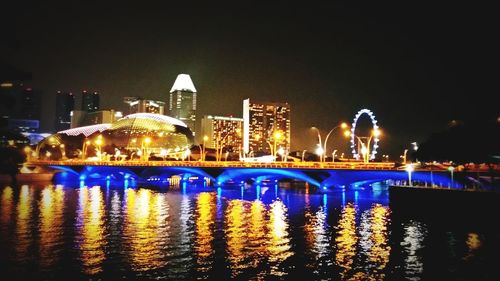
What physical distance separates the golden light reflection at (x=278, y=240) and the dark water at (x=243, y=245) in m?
0.07

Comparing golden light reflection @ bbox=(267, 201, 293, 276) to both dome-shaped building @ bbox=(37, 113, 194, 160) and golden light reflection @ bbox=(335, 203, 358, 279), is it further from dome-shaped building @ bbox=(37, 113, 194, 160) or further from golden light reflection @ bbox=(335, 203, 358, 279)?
dome-shaped building @ bbox=(37, 113, 194, 160)

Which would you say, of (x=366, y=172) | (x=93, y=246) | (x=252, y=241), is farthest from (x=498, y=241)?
(x=366, y=172)

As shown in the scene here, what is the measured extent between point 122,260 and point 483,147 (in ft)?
124

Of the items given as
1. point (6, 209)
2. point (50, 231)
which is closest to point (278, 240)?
point (50, 231)

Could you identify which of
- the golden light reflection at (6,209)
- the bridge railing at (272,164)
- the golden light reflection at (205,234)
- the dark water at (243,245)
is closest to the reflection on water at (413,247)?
the dark water at (243,245)

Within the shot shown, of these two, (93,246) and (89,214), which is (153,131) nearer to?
(89,214)

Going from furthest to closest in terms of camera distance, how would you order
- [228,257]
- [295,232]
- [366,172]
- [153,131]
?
[153,131] < [366,172] < [295,232] < [228,257]

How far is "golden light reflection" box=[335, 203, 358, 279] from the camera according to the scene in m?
23.5

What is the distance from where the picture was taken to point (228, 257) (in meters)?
24.6

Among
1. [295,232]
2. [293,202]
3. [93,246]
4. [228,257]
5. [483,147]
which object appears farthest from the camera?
[293,202]

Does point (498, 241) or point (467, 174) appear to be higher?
point (467, 174)

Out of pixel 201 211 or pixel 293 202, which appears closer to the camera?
pixel 201 211

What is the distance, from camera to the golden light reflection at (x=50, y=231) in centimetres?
2402

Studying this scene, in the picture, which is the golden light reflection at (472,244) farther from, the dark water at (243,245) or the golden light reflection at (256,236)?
the golden light reflection at (256,236)
